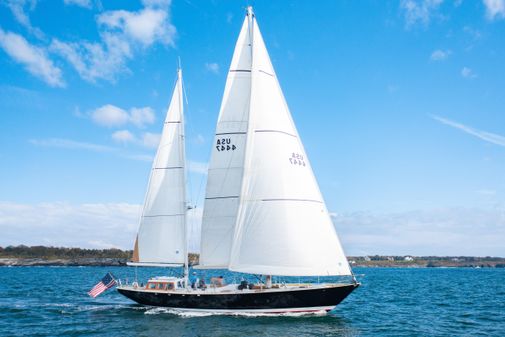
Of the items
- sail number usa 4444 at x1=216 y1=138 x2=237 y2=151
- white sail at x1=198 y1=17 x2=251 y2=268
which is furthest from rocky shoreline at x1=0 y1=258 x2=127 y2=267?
sail number usa 4444 at x1=216 y1=138 x2=237 y2=151

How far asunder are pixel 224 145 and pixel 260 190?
444 cm

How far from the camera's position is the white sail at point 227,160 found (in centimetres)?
2905

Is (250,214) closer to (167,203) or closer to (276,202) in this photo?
(276,202)

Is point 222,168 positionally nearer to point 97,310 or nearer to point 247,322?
point 247,322

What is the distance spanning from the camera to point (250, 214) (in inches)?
1065

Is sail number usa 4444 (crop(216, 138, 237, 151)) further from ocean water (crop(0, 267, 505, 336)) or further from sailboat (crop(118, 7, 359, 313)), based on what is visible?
ocean water (crop(0, 267, 505, 336))

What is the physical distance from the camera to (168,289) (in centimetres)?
2973

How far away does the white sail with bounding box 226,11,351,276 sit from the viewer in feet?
85.6

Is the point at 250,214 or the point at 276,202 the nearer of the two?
the point at 276,202

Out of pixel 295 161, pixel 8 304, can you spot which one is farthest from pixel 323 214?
pixel 8 304

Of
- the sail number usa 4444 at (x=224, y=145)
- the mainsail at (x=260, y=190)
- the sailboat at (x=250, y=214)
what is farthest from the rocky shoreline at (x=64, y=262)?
the sail number usa 4444 at (x=224, y=145)

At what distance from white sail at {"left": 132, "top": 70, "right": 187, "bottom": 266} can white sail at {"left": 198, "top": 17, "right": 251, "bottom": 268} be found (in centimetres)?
271

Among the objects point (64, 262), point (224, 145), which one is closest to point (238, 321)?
point (224, 145)

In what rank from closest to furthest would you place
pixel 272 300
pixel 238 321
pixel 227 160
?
pixel 238 321, pixel 272 300, pixel 227 160
